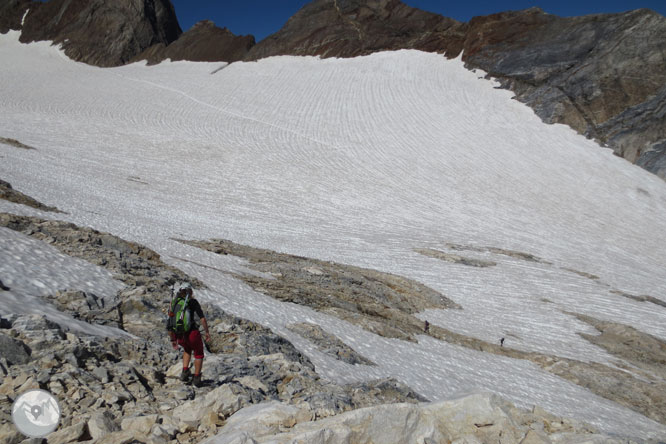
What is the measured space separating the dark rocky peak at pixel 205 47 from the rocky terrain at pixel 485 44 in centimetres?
21

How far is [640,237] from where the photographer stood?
3284 cm

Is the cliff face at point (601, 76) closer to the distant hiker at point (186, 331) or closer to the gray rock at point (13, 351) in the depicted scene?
the distant hiker at point (186, 331)

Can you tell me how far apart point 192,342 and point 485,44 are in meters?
67.8

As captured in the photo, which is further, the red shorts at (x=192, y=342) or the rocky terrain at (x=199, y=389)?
the red shorts at (x=192, y=342)

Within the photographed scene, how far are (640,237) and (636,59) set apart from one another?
2759 cm

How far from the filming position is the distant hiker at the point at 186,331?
5.95 metres

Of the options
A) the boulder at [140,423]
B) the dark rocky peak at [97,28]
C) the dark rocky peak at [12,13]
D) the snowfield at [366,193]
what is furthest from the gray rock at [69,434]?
the dark rocky peak at [12,13]

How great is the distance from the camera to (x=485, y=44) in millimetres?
62594

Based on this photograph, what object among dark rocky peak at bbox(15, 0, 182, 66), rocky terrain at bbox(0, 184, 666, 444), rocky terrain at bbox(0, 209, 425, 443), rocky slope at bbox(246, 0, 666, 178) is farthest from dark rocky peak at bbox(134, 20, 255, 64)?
rocky terrain at bbox(0, 209, 425, 443)

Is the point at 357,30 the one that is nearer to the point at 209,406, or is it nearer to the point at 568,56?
the point at 568,56

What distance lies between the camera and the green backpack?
6035mm

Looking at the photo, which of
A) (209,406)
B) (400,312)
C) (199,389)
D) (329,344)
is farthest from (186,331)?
(400,312)

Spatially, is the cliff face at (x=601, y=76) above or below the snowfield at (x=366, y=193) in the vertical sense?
above

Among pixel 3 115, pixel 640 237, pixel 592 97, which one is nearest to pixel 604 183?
pixel 640 237
